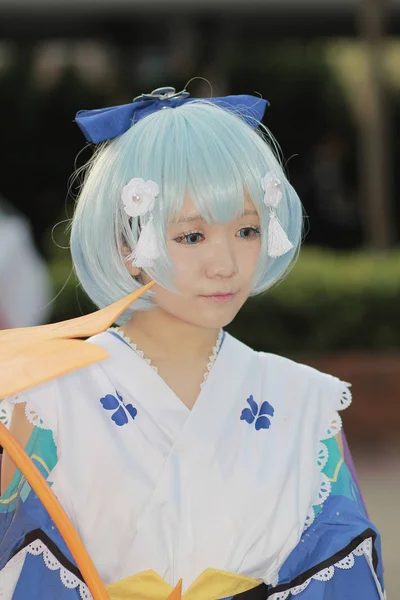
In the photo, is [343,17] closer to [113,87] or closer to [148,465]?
[113,87]

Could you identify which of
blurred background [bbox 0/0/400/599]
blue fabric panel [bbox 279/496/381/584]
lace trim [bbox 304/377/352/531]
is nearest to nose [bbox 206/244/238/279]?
lace trim [bbox 304/377/352/531]

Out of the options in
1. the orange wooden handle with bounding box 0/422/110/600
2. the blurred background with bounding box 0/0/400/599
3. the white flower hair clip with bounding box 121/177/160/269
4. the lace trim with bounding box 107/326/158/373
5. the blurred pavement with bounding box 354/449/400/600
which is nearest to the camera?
the orange wooden handle with bounding box 0/422/110/600

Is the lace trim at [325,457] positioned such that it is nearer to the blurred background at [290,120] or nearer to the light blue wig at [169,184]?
the light blue wig at [169,184]

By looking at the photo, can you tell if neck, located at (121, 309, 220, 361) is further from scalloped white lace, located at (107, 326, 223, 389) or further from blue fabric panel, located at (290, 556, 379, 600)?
blue fabric panel, located at (290, 556, 379, 600)

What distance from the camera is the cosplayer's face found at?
2.72 metres

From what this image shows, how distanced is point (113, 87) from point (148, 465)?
8.70 meters

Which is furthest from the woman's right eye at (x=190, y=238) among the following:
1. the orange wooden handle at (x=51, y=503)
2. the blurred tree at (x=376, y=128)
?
the blurred tree at (x=376, y=128)

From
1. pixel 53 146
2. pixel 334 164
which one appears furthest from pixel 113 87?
pixel 334 164

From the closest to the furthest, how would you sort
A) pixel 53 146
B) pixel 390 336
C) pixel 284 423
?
pixel 284 423
pixel 390 336
pixel 53 146

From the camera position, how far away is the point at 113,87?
11172 mm

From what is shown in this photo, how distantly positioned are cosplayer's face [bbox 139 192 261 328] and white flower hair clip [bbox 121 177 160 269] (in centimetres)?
5

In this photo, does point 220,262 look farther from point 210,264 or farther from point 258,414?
point 258,414

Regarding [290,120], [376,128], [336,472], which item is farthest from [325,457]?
[290,120]

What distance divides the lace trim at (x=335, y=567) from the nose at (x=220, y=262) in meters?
0.66
